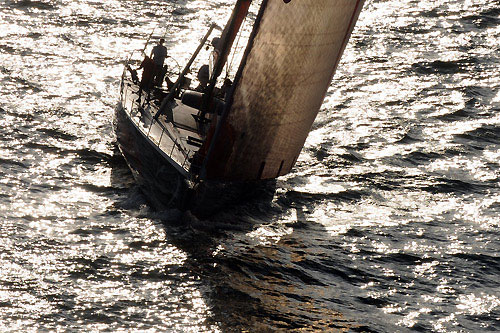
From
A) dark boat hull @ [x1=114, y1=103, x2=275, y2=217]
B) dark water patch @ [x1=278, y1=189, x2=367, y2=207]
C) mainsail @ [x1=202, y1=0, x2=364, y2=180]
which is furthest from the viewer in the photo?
dark water patch @ [x1=278, y1=189, x2=367, y2=207]

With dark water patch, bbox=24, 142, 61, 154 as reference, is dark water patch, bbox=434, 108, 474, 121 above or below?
above

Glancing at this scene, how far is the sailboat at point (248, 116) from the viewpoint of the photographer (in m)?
22.4

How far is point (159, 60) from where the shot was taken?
27109 millimetres

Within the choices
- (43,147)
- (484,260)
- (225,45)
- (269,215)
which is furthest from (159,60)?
(484,260)

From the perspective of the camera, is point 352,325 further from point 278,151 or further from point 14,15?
point 14,15

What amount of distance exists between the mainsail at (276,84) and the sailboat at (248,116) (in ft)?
0.09

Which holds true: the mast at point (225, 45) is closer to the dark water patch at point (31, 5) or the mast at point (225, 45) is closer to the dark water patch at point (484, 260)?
the dark water patch at point (484, 260)

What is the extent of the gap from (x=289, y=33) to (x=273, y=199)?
507 cm

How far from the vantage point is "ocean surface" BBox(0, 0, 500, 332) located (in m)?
20.3

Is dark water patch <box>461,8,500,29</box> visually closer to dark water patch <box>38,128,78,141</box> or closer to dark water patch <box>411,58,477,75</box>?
dark water patch <box>411,58,477,75</box>

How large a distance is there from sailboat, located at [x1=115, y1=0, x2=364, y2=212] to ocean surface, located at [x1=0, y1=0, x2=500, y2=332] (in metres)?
1.01

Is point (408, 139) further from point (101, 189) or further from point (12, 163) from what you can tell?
point (12, 163)

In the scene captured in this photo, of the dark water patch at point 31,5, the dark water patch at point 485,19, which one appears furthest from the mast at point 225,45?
the dark water patch at point 485,19

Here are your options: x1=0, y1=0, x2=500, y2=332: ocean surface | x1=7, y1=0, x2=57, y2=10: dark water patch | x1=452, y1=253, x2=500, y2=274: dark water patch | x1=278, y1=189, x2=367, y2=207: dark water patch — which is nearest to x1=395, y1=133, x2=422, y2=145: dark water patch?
x1=0, y1=0, x2=500, y2=332: ocean surface
